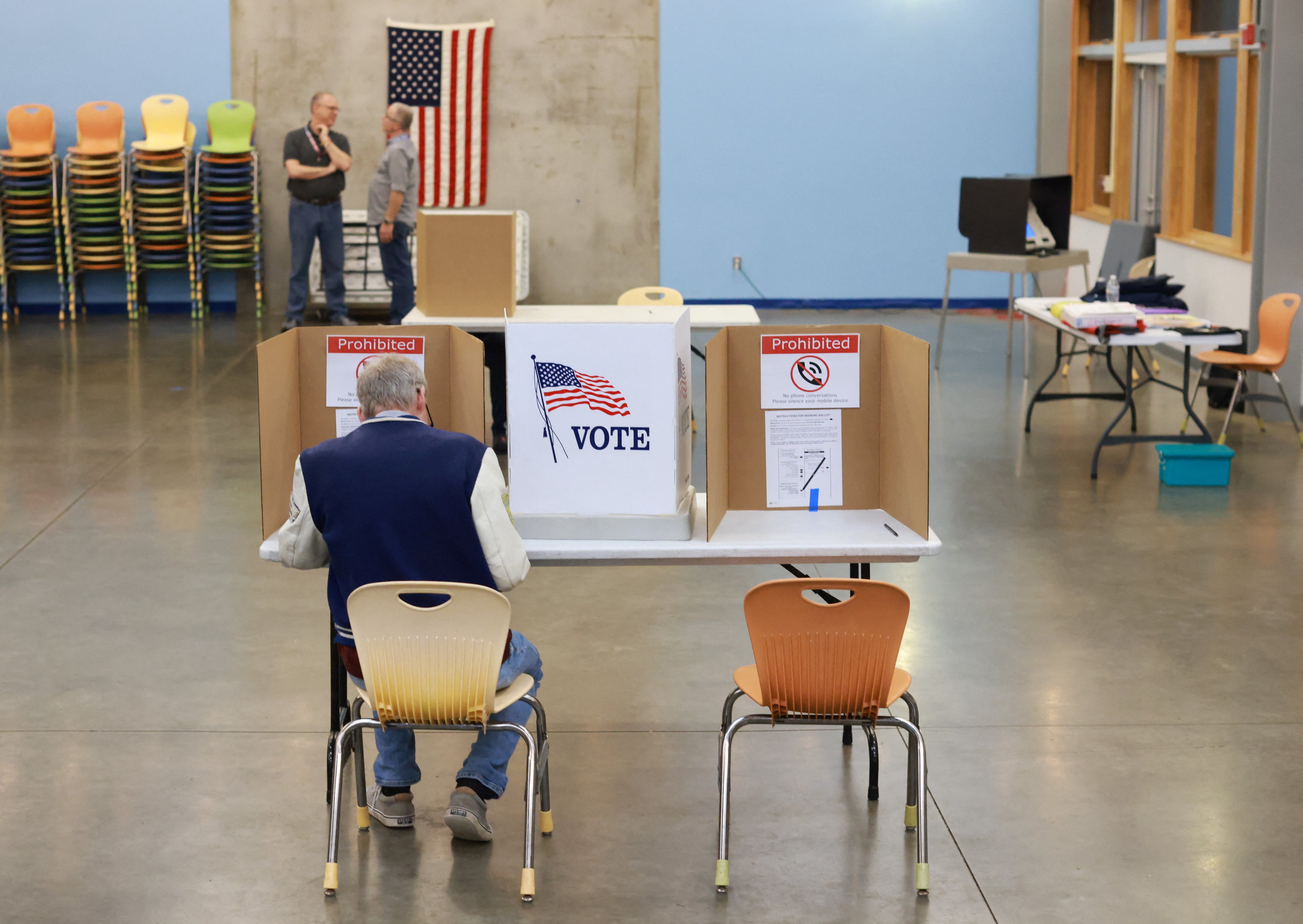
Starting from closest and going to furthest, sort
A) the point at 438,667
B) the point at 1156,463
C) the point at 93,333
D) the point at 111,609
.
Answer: the point at 438,667 < the point at 111,609 < the point at 1156,463 < the point at 93,333

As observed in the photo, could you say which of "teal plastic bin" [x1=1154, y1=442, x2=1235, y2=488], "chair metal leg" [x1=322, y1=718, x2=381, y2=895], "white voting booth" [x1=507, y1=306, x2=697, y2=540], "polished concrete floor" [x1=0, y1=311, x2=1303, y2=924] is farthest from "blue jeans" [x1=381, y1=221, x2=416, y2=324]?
"chair metal leg" [x1=322, y1=718, x2=381, y2=895]

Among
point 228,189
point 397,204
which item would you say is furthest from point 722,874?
point 228,189

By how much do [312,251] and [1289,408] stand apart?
704cm

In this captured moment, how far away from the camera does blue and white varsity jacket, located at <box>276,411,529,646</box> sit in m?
3.01

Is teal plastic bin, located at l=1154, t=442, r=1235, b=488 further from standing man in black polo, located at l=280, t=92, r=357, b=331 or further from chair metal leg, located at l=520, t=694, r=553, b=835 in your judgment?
standing man in black polo, located at l=280, t=92, r=357, b=331

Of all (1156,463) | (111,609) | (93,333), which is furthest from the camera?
(93,333)

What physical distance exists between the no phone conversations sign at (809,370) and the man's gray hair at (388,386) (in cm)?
90

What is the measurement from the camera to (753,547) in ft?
10.9

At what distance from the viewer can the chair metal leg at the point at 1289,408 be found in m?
7.28

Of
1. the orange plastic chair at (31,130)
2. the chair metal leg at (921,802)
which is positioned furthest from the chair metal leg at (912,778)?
the orange plastic chair at (31,130)

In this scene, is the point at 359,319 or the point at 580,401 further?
the point at 359,319

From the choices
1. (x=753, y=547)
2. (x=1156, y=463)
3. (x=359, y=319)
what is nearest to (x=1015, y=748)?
(x=753, y=547)

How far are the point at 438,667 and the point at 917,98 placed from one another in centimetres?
1036

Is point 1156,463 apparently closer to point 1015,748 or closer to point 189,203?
point 1015,748
